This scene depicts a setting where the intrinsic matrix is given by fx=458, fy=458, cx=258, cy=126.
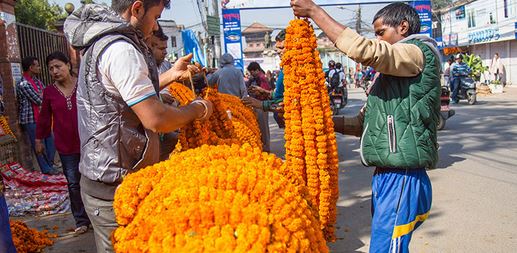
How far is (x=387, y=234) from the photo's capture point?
265 centimetres

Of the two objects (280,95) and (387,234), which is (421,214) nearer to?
(387,234)

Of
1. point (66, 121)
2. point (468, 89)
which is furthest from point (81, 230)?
point (468, 89)

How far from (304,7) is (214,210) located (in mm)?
1401

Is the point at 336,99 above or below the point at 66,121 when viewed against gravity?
below

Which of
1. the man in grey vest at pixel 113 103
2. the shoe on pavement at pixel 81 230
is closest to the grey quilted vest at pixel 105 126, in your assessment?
the man in grey vest at pixel 113 103

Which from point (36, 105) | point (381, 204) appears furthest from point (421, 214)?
point (36, 105)

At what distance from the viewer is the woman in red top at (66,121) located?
491 cm

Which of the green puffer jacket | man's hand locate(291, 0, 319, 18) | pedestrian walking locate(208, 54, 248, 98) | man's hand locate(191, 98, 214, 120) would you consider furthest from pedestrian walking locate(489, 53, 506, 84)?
man's hand locate(191, 98, 214, 120)

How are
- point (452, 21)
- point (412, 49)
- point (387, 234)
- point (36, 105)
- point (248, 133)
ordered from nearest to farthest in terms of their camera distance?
point (412, 49), point (387, 234), point (248, 133), point (36, 105), point (452, 21)

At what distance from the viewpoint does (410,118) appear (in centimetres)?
254

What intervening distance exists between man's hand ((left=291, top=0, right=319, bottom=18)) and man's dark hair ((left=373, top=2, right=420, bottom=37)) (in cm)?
52

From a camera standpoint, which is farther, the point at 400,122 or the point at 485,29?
the point at 485,29

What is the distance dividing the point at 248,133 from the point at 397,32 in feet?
4.95

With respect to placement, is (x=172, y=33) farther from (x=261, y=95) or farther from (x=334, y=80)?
(x=261, y=95)
